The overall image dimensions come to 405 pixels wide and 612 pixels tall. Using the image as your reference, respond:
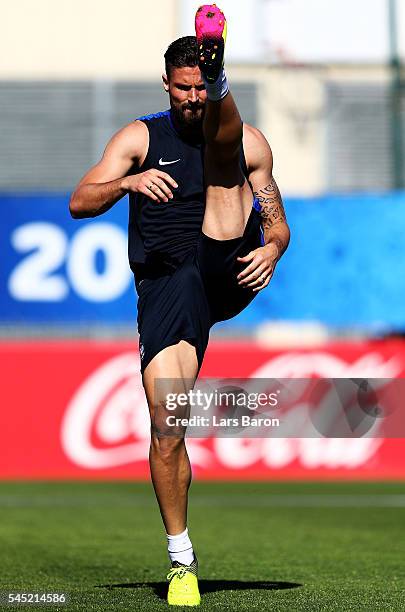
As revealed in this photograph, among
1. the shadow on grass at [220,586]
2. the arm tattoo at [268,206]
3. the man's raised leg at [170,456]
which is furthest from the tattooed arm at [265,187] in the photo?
the shadow on grass at [220,586]

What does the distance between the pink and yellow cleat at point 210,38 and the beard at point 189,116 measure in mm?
472

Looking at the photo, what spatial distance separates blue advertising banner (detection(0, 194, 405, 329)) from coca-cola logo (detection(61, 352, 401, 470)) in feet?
5.06

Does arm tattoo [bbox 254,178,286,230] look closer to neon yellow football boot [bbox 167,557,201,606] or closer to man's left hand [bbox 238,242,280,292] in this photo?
man's left hand [bbox 238,242,280,292]

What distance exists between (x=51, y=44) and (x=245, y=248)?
586 inches

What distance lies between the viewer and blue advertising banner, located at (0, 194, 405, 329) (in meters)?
15.9

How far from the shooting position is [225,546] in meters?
7.93

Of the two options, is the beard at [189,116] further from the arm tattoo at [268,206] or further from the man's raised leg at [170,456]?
the man's raised leg at [170,456]

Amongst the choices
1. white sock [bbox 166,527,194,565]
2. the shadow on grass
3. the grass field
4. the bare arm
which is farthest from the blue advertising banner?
white sock [bbox 166,527,194,565]

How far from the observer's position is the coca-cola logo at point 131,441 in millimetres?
14281

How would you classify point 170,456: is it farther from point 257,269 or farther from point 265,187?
point 265,187

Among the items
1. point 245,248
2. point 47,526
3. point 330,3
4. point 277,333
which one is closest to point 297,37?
point 330,3

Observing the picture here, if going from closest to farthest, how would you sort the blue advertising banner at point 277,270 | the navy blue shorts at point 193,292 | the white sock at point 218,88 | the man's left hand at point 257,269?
the white sock at point 218,88
the man's left hand at point 257,269
the navy blue shorts at point 193,292
the blue advertising banner at point 277,270

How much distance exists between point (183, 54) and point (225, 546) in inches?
144

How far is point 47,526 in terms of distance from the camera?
30.3 feet
